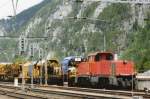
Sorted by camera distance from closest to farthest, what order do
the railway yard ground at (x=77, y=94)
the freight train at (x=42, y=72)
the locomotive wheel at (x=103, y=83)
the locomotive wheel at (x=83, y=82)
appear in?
the railway yard ground at (x=77, y=94), the locomotive wheel at (x=103, y=83), the locomotive wheel at (x=83, y=82), the freight train at (x=42, y=72)

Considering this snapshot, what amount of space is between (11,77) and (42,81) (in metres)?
12.2

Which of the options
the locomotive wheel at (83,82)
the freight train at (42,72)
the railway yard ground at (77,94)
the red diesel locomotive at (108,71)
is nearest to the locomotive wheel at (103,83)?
the red diesel locomotive at (108,71)

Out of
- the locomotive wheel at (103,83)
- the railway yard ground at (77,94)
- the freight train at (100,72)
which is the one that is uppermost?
the freight train at (100,72)

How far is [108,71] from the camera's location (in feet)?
128

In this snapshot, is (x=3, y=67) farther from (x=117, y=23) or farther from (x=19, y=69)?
(x=117, y=23)

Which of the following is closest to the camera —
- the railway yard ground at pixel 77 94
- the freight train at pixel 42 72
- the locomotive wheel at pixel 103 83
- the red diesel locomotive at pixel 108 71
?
the railway yard ground at pixel 77 94

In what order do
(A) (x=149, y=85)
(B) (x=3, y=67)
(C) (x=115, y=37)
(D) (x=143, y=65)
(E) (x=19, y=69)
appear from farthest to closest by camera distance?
1. (C) (x=115, y=37)
2. (D) (x=143, y=65)
3. (B) (x=3, y=67)
4. (E) (x=19, y=69)
5. (A) (x=149, y=85)

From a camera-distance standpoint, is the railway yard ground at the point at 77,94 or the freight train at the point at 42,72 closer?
the railway yard ground at the point at 77,94

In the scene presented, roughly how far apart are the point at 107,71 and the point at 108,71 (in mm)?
117

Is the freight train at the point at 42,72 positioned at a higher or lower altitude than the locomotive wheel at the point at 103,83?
higher

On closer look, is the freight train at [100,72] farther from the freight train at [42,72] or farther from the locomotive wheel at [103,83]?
the freight train at [42,72]

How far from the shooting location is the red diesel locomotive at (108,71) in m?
38.4

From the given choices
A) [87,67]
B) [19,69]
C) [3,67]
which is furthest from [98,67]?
[3,67]

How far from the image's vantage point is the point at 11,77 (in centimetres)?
6881
